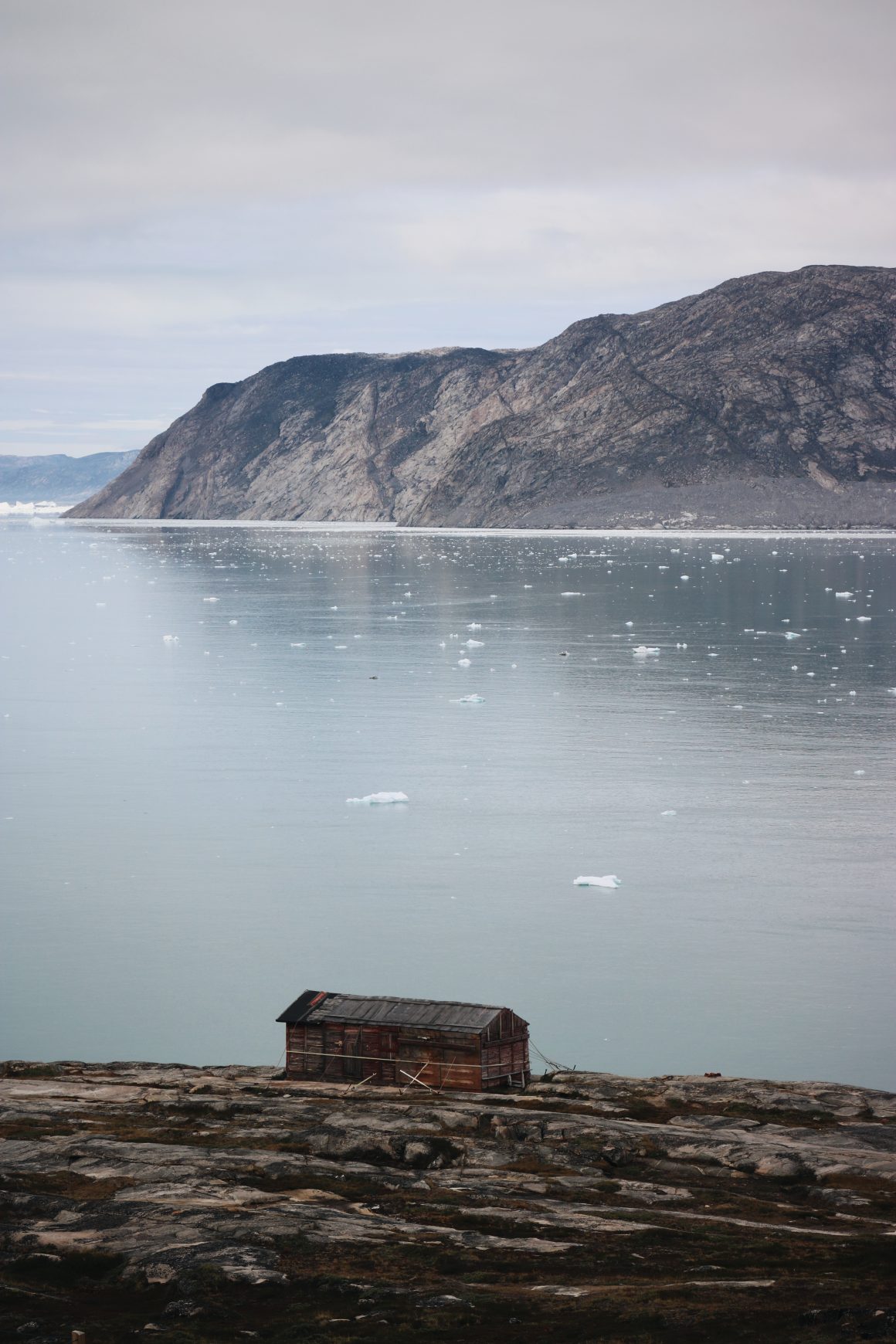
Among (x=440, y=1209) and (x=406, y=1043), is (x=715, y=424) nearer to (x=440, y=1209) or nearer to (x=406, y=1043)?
(x=406, y=1043)

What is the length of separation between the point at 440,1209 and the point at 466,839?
11.5m

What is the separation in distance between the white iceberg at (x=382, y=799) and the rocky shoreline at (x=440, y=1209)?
9997 mm

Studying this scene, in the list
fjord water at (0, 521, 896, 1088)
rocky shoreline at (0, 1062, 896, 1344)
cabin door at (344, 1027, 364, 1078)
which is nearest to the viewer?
rocky shoreline at (0, 1062, 896, 1344)

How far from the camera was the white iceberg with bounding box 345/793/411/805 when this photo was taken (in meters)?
24.1

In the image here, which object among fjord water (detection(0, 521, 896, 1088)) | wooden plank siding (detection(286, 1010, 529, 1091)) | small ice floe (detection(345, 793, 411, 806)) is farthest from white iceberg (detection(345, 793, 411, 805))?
wooden plank siding (detection(286, 1010, 529, 1091))

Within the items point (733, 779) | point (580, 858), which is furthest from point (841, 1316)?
point (733, 779)

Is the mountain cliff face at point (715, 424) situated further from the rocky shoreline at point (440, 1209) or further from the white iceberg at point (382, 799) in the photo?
the rocky shoreline at point (440, 1209)

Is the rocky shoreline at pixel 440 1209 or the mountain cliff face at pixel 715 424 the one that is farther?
the mountain cliff face at pixel 715 424

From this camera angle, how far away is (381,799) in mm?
24156

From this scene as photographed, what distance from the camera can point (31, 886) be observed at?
1962 centimetres

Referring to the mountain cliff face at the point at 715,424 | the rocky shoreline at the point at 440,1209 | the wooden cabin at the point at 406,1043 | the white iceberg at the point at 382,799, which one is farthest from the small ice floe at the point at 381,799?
the mountain cliff face at the point at 715,424

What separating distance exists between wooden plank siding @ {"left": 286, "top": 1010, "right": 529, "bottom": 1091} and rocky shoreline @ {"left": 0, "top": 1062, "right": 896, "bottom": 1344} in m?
0.37

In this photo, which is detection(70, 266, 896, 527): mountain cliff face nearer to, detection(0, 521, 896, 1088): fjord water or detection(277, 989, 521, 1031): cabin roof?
detection(0, 521, 896, 1088): fjord water

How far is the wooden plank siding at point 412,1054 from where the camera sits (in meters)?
13.7
